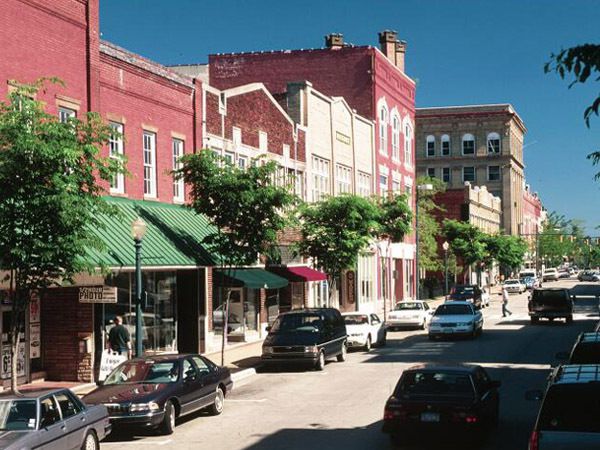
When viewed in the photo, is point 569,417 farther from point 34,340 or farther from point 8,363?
point 34,340

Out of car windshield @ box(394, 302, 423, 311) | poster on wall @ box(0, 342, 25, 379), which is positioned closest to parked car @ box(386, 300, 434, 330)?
car windshield @ box(394, 302, 423, 311)

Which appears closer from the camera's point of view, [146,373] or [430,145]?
[146,373]

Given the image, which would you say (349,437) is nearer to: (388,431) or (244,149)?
(388,431)

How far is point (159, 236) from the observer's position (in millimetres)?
28719

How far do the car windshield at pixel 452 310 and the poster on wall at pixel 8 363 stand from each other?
65.4 ft

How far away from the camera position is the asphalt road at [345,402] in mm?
16703

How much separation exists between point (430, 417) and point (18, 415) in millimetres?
6270

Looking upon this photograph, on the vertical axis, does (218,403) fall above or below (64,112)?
below

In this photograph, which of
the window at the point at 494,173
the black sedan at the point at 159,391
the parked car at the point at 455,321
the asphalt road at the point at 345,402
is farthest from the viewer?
the window at the point at 494,173

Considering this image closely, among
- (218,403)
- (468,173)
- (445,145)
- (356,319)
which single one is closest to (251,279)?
(356,319)

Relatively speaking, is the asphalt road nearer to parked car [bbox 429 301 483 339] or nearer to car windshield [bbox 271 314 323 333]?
parked car [bbox 429 301 483 339]

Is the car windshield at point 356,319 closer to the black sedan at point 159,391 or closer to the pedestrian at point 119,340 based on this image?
the pedestrian at point 119,340

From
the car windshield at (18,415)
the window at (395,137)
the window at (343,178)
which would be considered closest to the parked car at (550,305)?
the window at (343,178)

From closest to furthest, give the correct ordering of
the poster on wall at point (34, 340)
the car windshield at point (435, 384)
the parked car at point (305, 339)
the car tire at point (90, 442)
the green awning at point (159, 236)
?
1. the car tire at point (90, 442)
2. the car windshield at point (435, 384)
3. the poster on wall at point (34, 340)
4. the green awning at point (159, 236)
5. the parked car at point (305, 339)
